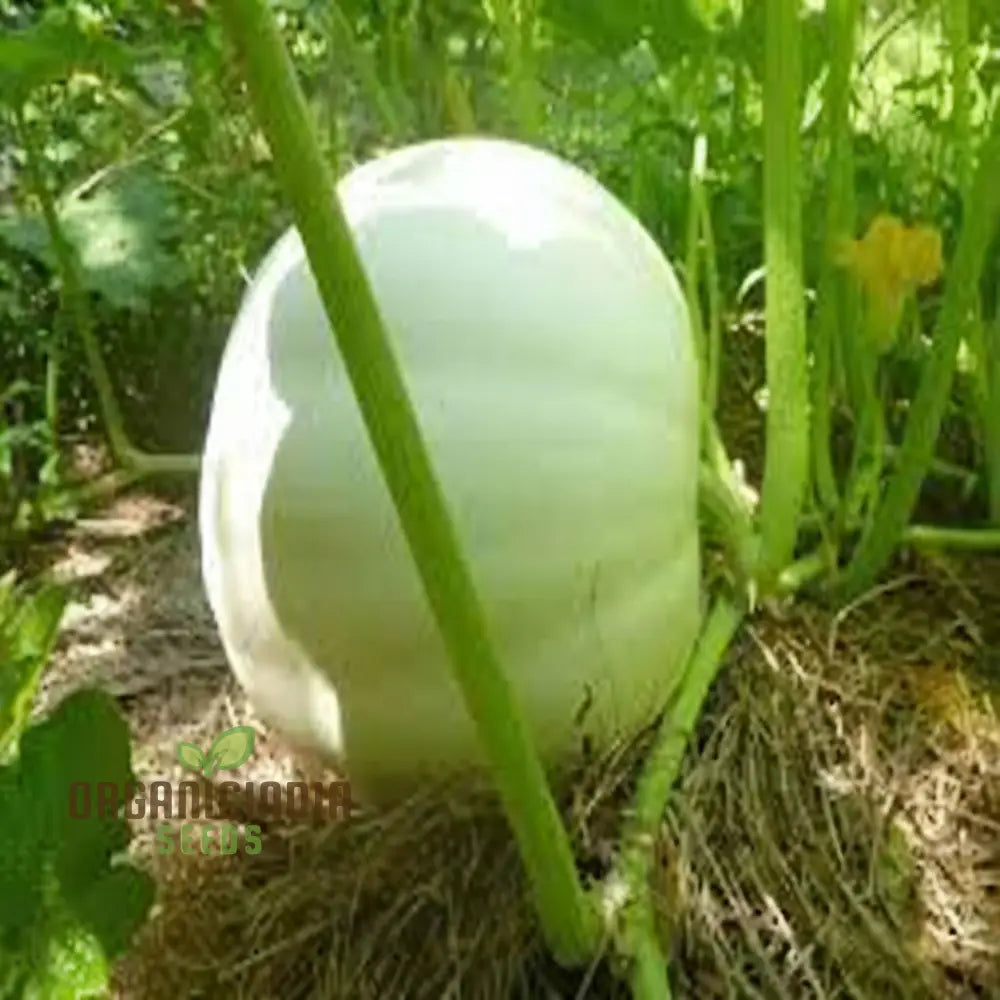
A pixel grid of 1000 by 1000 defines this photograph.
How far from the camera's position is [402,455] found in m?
0.88

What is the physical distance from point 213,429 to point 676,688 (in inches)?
11.1

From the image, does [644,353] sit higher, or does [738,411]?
[644,353]

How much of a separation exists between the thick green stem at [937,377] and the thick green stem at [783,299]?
0.16 feet

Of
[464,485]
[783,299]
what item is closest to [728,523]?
[783,299]

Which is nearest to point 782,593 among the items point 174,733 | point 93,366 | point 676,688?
point 676,688

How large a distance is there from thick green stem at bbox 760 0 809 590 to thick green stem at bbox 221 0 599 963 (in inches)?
14.7

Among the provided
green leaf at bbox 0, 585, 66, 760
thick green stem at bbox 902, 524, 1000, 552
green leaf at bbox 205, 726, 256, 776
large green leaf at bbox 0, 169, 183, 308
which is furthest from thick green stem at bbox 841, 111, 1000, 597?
large green leaf at bbox 0, 169, 183, 308

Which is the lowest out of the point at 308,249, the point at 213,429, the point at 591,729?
the point at 591,729

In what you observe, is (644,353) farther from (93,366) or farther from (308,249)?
(93,366)

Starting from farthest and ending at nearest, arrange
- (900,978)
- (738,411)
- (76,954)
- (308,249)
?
1. (738,411)
2. (900,978)
3. (76,954)
4. (308,249)

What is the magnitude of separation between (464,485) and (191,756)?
1.16 feet

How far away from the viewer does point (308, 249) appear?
0.84 metres

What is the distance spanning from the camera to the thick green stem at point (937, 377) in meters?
1.24

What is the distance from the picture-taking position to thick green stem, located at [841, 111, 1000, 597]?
48.8 inches
